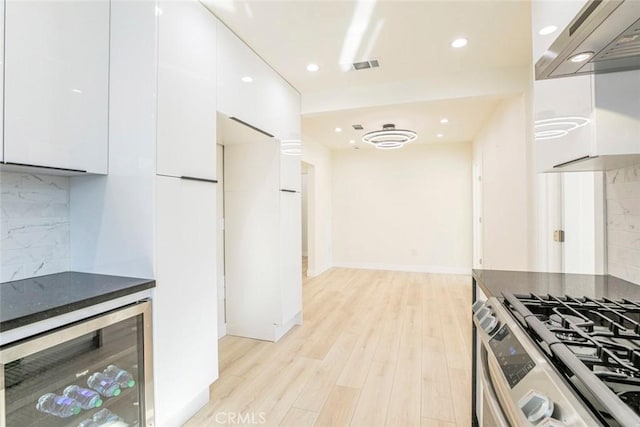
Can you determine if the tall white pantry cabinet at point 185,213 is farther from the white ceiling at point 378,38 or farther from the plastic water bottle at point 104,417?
the white ceiling at point 378,38

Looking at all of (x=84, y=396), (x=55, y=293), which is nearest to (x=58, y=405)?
(x=84, y=396)

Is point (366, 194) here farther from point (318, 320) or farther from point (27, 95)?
point (27, 95)

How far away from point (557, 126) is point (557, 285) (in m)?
Result: 0.77

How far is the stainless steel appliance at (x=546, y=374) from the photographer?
0.56 m

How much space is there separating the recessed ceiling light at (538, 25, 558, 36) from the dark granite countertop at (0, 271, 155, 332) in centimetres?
225

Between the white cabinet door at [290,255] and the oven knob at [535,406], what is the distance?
2.46m

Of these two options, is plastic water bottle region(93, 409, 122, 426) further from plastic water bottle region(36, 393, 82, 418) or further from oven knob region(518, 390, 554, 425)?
oven knob region(518, 390, 554, 425)

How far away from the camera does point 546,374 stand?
27.1 inches

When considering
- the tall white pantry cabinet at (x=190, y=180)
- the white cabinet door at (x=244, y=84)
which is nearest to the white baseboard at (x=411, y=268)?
the white cabinet door at (x=244, y=84)

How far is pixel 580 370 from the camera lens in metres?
0.63

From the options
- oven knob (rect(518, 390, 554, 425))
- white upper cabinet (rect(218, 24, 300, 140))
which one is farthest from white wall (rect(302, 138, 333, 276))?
oven knob (rect(518, 390, 554, 425))

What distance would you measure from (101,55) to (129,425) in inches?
76.4

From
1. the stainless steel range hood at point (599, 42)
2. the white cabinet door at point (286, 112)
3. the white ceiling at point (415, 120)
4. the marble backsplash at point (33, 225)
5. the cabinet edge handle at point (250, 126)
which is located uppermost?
the white ceiling at point (415, 120)

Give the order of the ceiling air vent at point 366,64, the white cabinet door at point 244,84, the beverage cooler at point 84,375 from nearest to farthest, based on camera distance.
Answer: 1. the beverage cooler at point 84,375
2. the white cabinet door at point 244,84
3. the ceiling air vent at point 366,64
